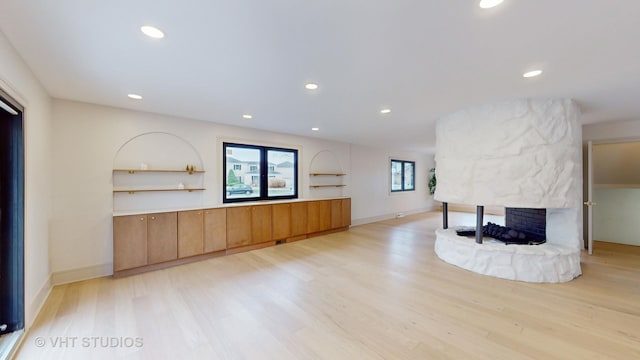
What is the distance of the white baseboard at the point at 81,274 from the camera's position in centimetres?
330

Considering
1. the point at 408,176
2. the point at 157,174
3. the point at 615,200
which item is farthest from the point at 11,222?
the point at 408,176

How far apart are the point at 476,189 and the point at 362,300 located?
97.5 inches

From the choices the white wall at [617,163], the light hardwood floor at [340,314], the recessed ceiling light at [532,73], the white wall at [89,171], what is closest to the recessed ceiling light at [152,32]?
the light hardwood floor at [340,314]

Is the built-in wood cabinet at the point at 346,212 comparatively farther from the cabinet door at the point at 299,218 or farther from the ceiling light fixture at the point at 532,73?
the ceiling light fixture at the point at 532,73

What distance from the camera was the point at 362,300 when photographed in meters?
2.86

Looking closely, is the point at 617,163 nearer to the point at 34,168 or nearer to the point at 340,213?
the point at 340,213

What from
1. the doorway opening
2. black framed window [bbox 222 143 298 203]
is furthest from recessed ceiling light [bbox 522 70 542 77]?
the doorway opening

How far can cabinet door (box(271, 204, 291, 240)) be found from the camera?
5242 millimetres

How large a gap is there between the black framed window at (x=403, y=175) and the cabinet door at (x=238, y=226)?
18.4 feet

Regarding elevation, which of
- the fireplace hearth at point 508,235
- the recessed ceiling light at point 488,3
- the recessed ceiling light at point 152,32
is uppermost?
the recessed ceiling light at point 152,32

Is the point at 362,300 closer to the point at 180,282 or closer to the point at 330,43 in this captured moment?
the point at 180,282

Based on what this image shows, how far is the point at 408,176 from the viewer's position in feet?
31.5

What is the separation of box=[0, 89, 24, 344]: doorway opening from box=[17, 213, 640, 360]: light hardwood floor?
0.31 meters

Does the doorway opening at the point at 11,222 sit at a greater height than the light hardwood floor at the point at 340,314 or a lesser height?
greater
